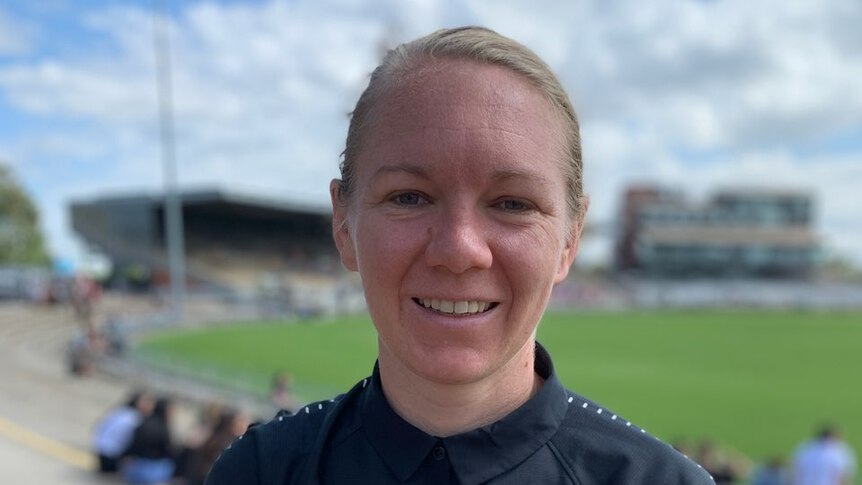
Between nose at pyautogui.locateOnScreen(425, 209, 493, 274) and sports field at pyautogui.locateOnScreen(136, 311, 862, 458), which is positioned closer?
nose at pyautogui.locateOnScreen(425, 209, 493, 274)

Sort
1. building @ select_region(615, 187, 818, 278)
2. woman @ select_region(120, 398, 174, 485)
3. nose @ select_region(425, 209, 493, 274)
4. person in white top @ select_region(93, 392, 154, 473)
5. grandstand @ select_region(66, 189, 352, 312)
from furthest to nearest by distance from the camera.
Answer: building @ select_region(615, 187, 818, 278), grandstand @ select_region(66, 189, 352, 312), person in white top @ select_region(93, 392, 154, 473), woman @ select_region(120, 398, 174, 485), nose @ select_region(425, 209, 493, 274)

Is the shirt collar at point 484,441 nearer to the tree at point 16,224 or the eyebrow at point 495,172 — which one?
the eyebrow at point 495,172

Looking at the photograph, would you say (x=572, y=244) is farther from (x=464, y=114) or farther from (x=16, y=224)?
(x=16, y=224)

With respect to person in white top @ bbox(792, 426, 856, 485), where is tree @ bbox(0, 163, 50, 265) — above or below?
below

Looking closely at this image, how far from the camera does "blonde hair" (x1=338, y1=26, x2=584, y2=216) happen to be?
1.25 metres

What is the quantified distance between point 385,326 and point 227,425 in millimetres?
7330

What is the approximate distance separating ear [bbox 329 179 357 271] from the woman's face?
0.39 ft

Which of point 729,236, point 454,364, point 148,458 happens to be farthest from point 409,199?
point 729,236

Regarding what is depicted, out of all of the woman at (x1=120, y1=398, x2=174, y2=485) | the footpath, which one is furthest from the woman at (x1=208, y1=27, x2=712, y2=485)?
the footpath

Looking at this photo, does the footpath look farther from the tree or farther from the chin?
the tree

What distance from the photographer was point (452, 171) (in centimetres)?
119

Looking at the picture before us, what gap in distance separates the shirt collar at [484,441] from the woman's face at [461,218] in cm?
11

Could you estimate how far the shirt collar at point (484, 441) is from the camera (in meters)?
1.27

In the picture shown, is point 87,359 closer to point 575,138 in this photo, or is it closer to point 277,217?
point 575,138
